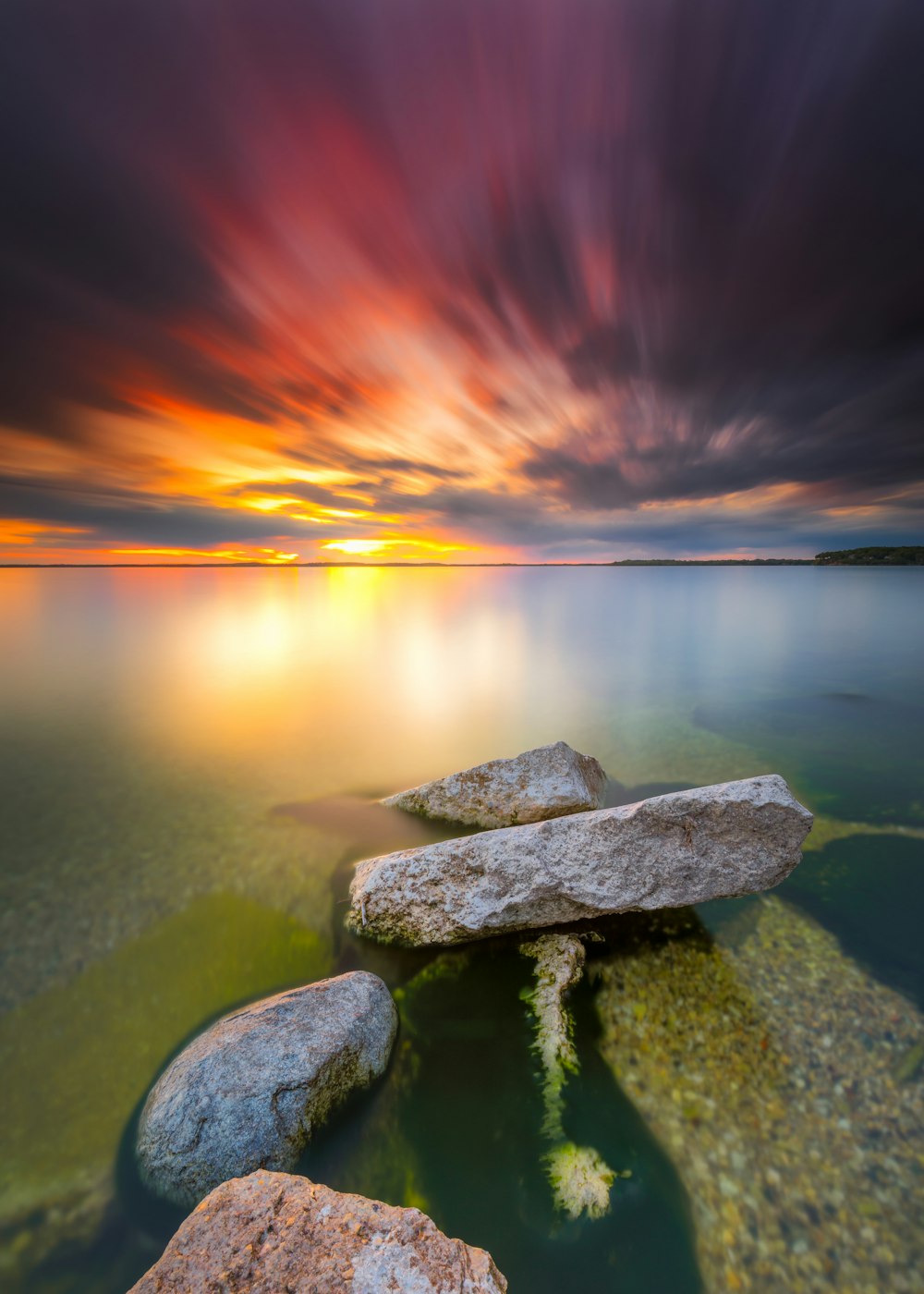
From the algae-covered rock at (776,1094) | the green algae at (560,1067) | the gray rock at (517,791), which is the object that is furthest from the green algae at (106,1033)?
the algae-covered rock at (776,1094)

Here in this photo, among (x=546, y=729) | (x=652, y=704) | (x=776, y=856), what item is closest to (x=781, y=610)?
(x=652, y=704)

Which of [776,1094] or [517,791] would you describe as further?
[517,791]

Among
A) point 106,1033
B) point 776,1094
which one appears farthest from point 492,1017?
point 106,1033

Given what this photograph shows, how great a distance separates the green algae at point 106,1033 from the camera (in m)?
4.36

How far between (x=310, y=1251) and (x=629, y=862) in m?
4.41

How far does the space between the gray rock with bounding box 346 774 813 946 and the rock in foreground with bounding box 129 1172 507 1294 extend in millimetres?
3259

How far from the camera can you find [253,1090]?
4359 mm

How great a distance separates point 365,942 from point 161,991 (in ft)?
8.37

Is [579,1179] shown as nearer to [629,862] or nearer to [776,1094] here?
[776,1094]

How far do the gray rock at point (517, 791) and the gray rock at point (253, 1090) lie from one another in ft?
14.1

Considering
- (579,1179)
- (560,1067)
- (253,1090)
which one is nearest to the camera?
(579,1179)

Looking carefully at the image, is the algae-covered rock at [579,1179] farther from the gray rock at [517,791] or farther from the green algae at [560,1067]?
the gray rock at [517,791]

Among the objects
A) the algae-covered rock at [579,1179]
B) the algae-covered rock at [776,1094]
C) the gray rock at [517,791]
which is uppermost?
the gray rock at [517,791]

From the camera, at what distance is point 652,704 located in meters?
19.0
